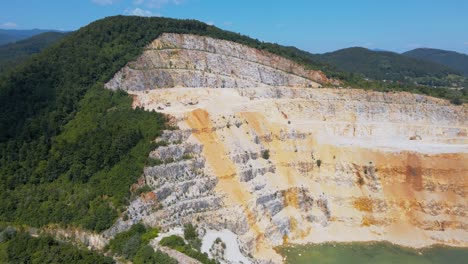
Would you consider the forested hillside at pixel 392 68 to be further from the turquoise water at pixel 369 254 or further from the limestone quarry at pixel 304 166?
the turquoise water at pixel 369 254

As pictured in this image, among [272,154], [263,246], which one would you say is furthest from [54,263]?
[272,154]

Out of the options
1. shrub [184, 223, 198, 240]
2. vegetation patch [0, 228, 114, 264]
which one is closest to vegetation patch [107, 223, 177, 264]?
vegetation patch [0, 228, 114, 264]

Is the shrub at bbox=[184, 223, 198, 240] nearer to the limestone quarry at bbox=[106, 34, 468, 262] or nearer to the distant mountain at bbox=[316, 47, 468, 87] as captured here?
the limestone quarry at bbox=[106, 34, 468, 262]

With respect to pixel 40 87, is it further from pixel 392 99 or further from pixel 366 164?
pixel 392 99

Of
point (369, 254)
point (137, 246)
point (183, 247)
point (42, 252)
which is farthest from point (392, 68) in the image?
point (42, 252)

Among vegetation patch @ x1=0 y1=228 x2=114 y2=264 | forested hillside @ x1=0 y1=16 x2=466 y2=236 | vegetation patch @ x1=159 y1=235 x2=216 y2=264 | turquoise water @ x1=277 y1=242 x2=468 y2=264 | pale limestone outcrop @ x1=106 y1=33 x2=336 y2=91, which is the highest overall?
pale limestone outcrop @ x1=106 y1=33 x2=336 y2=91
